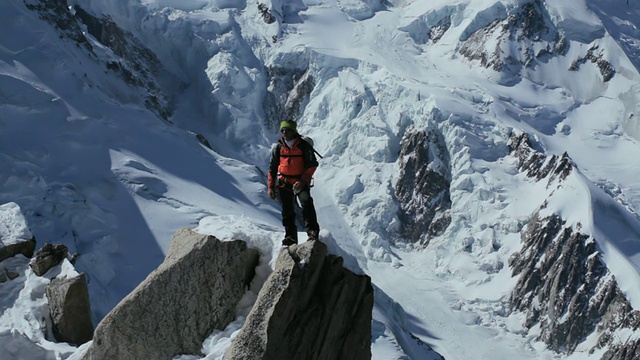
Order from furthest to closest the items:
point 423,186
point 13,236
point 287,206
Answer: point 423,186, point 13,236, point 287,206

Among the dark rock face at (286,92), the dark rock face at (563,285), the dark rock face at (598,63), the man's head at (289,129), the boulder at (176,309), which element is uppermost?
the man's head at (289,129)

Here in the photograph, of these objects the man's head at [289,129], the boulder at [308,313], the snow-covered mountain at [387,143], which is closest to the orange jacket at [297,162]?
the man's head at [289,129]

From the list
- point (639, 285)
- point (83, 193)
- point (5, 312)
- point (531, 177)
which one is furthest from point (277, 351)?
point (531, 177)

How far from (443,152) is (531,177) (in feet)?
37.2

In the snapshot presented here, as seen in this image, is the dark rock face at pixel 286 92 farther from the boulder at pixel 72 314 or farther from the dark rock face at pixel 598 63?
the boulder at pixel 72 314

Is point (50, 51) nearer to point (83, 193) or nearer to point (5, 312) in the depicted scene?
point (83, 193)

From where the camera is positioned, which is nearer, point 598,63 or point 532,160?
point 532,160

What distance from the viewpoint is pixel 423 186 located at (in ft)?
358

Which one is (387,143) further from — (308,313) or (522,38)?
(308,313)

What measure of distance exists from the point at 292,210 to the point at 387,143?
90710mm

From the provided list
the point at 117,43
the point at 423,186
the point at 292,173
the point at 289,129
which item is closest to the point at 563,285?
the point at 423,186

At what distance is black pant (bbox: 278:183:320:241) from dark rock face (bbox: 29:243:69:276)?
6.87 m

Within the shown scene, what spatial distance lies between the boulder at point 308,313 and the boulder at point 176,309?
135cm

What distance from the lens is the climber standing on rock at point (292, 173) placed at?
16188mm
